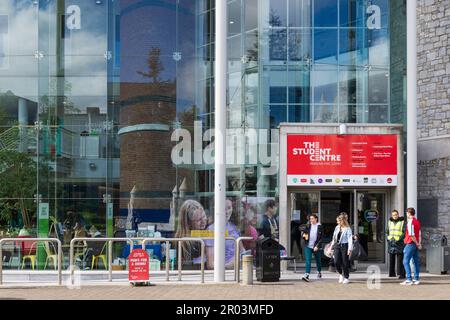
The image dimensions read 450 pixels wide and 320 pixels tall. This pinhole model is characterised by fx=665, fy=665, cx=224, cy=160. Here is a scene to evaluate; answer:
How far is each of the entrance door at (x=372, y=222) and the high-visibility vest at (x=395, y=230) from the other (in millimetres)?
2802

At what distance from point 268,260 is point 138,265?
3.15 meters

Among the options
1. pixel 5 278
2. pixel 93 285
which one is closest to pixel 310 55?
pixel 93 285

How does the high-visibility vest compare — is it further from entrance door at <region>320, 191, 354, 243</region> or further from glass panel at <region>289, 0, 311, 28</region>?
glass panel at <region>289, 0, 311, 28</region>

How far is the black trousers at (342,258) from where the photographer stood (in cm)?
1600

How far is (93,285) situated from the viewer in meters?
15.8

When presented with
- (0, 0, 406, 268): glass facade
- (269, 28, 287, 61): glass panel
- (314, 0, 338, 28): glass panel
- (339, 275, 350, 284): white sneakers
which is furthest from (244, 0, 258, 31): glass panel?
(339, 275, 350, 284): white sneakers

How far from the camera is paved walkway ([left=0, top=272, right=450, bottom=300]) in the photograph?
13.2 m

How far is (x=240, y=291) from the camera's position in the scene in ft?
46.6

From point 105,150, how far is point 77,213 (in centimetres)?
215

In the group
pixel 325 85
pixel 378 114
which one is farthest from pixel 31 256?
pixel 378 114

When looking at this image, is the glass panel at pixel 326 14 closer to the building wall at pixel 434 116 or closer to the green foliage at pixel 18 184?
the building wall at pixel 434 116

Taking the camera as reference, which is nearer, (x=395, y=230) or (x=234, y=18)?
(x=395, y=230)

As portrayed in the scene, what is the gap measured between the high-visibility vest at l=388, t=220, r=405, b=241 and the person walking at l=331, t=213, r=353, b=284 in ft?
5.24

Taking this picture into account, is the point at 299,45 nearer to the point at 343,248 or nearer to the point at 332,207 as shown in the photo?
the point at 332,207
